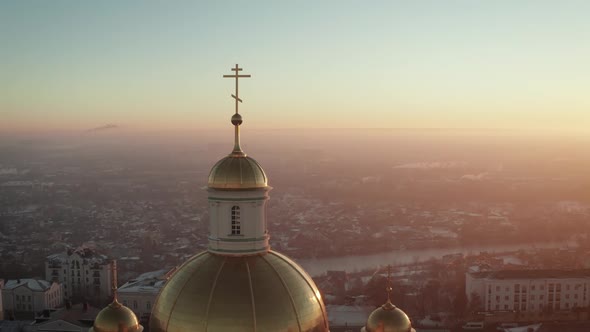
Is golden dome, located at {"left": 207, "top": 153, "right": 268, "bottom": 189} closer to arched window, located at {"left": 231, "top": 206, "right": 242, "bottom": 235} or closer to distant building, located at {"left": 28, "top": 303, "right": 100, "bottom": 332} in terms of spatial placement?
arched window, located at {"left": 231, "top": 206, "right": 242, "bottom": 235}

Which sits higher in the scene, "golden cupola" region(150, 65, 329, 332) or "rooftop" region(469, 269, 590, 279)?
"golden cupola" region(150, 65, 329, 332)

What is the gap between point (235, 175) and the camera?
817cm

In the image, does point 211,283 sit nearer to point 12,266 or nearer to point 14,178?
point 12,266

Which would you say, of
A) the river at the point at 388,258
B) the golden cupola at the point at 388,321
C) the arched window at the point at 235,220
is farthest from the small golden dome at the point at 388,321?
the river at the point at 388,258

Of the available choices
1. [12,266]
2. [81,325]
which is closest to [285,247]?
[12,266]

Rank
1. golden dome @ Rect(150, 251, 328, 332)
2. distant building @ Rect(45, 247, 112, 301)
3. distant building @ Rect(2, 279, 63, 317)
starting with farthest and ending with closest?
distant building @ Rect(45, 247, 112, 301) → distant building @ Rect(2, 279, 63, 317) → golden dome @ Rect(150, 251, 328, 332)

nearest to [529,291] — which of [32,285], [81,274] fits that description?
[81,274]

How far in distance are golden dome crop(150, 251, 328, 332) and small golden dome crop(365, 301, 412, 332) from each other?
972mm

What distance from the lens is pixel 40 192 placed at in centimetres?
7250

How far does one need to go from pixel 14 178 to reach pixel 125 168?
12.0 metres

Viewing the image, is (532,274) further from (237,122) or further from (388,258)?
(237,122)

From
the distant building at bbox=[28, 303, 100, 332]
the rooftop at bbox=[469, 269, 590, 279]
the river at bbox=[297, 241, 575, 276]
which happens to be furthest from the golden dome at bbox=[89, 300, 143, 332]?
the river at bbox=[297, 241, 575, 276]

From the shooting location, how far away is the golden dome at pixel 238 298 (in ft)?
24.4

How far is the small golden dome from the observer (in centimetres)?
877
